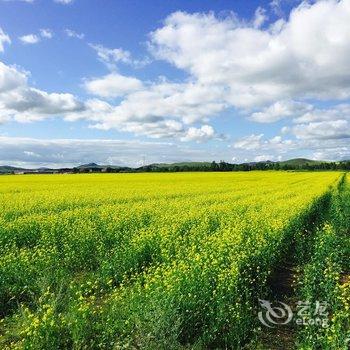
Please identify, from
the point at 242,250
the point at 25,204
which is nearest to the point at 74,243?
the point at 242,250

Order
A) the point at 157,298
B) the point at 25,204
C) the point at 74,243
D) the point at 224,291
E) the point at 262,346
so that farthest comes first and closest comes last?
the point at 25,204 < the point at 74,243 < the point at 224,291 < the point at 157,298 < the point at 262,346

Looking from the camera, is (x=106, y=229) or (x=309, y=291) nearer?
(x=309, y=291)

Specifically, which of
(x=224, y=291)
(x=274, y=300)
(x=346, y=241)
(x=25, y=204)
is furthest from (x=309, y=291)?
(x=25, y=204)

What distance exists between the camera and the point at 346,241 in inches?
588

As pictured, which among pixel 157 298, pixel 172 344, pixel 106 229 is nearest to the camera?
pixel 172 344

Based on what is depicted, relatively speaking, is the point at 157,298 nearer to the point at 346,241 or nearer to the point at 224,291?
the point at 224,291

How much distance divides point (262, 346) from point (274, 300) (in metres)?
2.62

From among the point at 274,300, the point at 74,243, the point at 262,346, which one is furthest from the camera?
the point at 74,243

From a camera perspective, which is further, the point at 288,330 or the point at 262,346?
the point at 288,330

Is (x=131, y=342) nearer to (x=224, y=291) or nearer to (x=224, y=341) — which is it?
(x=224, y=341)

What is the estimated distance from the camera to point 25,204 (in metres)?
24.1

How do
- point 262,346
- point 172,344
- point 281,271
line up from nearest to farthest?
point 172,344 < point 262,346 < point 281,271

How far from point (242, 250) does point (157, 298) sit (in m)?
4.14

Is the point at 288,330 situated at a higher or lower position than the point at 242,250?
lower
